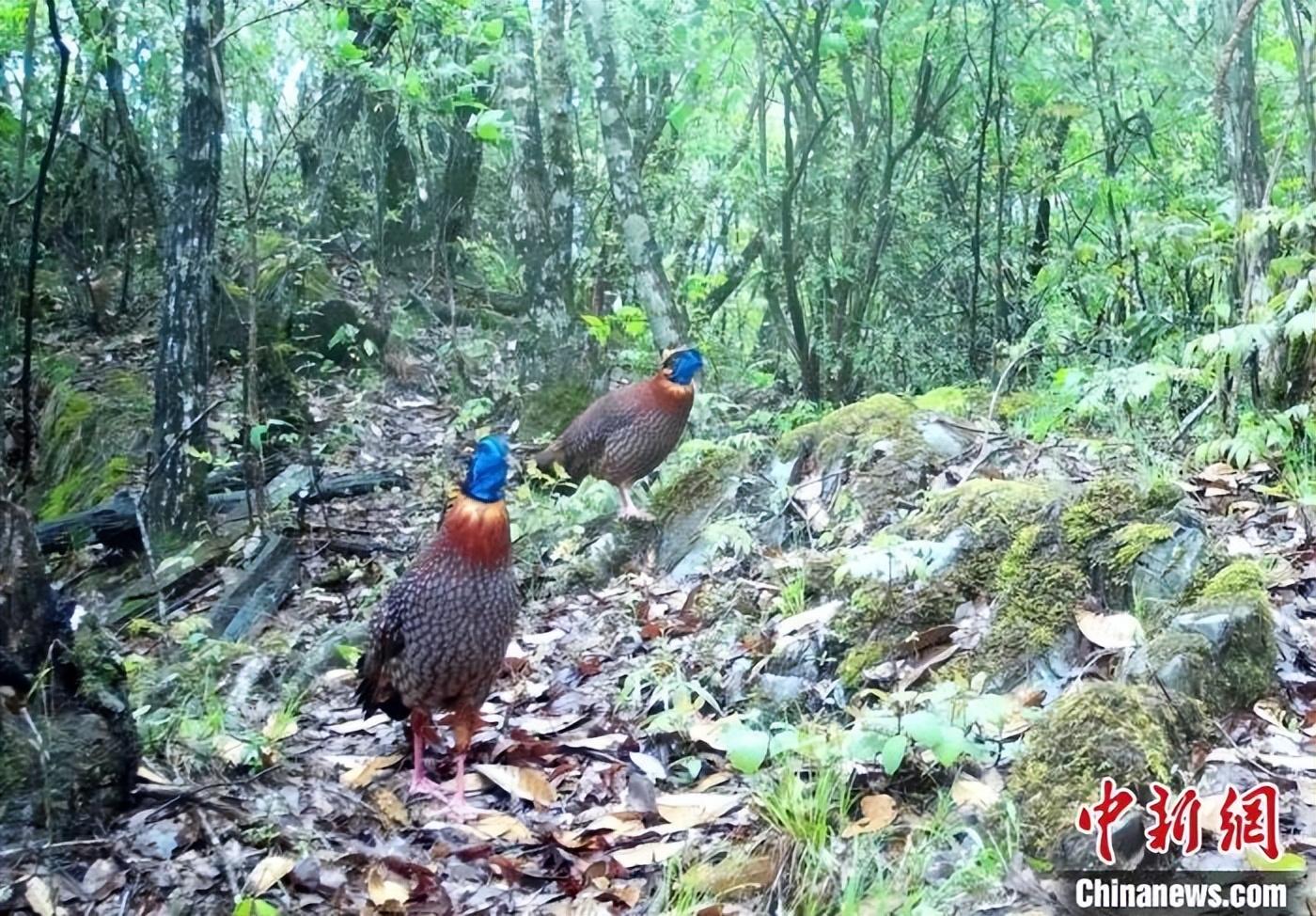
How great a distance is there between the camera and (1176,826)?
9.38 feet

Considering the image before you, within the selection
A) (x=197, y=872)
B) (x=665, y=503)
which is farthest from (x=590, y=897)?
(x=665, y=503)

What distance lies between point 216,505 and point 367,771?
16.1 ft

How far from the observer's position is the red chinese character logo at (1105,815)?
285 cm

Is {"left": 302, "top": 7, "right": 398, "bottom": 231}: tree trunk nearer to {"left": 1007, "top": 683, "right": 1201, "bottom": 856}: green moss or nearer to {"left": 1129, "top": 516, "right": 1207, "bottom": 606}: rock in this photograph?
{"left": 1129, "top": 516, "right": 1207, "bottom": 606}: rock

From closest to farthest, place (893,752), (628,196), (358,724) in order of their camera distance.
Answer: (893,752) → (358,724) → (628,196)

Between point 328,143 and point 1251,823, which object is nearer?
point 1251,823

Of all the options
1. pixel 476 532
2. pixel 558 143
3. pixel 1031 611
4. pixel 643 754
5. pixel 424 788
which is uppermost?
pixel 558 143

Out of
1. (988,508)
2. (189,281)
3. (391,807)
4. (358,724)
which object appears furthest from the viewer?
(189,281)

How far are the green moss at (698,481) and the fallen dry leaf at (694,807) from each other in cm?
298

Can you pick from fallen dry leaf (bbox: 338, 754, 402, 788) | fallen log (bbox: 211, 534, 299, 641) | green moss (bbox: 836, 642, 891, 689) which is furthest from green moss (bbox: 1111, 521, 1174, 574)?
fallen log (bbox: 211, 534, 299, 641)

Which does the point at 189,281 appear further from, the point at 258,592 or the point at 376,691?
the point at 376,691

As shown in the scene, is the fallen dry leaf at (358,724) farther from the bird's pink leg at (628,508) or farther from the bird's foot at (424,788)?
the bird's pink leg at (628,508)

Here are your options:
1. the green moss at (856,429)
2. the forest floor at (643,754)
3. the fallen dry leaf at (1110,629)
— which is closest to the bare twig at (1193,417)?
the forest floor at (643,754)

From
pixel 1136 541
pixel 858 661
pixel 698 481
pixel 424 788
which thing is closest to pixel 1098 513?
pixel 1136 541
